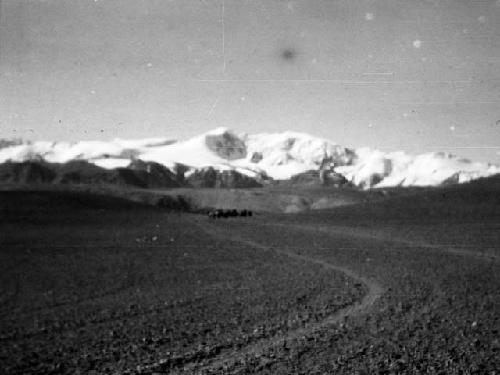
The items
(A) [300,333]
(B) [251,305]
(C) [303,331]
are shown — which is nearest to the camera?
(A) [300,333]

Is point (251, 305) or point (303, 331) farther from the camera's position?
point (251, 305)

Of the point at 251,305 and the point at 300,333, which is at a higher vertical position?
the point at 300,333

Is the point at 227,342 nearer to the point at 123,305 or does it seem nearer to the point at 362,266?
the point at 123,305

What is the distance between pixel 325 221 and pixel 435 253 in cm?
2801

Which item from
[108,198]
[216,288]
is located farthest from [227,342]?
[108,198]

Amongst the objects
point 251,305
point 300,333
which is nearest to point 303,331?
point 300,333

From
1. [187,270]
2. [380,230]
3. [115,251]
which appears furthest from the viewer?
[380,230]

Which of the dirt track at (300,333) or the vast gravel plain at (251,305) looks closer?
the dirt track at (300,333)

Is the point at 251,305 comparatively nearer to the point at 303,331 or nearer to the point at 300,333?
the point at 303,331

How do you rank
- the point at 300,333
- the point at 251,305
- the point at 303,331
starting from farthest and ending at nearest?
the point at 251,305, the point at 303,331, the point at 300,333

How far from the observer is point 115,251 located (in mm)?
31094

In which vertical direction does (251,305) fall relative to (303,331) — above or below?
below

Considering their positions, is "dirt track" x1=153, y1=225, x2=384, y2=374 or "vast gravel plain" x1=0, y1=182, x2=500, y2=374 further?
"vast gravel plain" x1=0, y1=182, x2=500, y2=374

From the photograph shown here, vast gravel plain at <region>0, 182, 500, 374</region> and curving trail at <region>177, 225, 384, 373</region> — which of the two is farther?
vast gravel plain at <region>0, 182, 500, 374</region>
